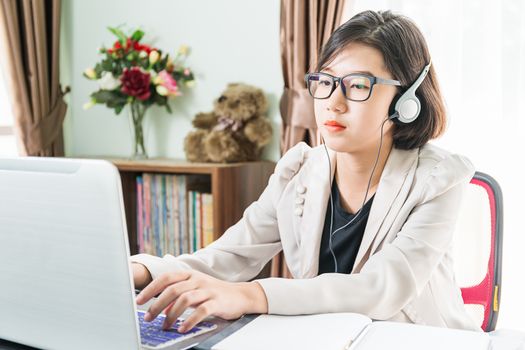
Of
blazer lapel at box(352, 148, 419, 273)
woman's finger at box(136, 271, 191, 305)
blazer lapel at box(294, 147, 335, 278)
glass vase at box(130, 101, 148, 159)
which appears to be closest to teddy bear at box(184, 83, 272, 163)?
glass vase at box(130, 101, 148, 159)

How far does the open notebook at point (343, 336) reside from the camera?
79 centimetres

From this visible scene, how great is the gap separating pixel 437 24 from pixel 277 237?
3.98 feet

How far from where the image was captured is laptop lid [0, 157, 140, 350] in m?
0.68

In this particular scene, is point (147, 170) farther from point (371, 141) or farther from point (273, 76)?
point (371, 141)

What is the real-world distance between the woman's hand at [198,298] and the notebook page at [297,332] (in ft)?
0.10

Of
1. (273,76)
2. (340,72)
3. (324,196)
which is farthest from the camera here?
(273,76)

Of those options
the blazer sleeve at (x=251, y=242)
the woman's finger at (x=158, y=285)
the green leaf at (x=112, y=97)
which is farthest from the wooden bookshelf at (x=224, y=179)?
the woman's finger at (x=158, y=285)

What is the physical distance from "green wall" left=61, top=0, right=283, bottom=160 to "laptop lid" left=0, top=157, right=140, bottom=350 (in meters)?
2.01

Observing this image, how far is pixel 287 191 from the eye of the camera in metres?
1.44

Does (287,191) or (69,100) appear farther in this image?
(69,100)

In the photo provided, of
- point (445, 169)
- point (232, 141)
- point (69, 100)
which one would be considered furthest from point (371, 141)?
point (69, 100)

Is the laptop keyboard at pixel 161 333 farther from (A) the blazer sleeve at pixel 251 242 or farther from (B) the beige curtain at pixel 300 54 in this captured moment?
(B) the beige curtain at pixel 300 54

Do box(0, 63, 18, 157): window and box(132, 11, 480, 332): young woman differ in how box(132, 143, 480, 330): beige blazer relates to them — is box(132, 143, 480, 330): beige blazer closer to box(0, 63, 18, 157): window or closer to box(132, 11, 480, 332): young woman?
box(132, 11, 480, 332): young woman

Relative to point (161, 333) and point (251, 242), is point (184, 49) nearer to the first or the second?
point (251, 242)
